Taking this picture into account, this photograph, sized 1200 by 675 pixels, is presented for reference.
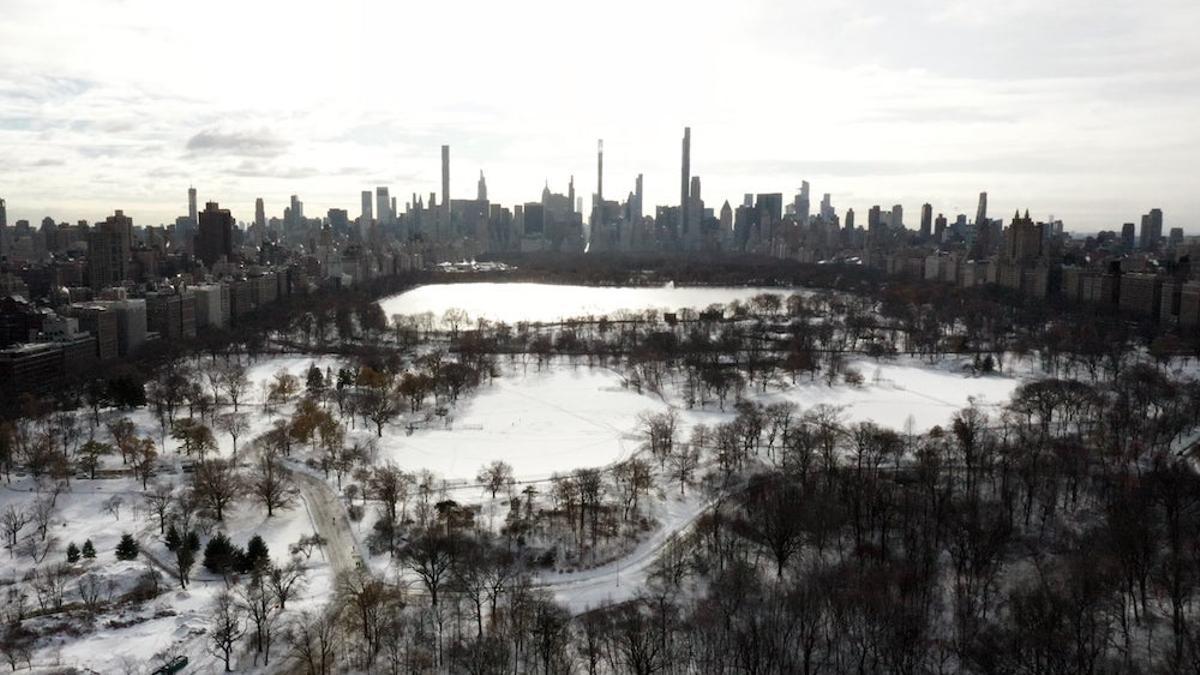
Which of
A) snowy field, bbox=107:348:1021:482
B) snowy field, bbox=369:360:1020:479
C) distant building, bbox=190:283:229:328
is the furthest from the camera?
distant building, bbox=190:283:229:328

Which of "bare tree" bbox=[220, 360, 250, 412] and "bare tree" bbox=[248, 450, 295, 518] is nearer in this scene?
"bare tree" bbox=[248, 450, 295, 518]

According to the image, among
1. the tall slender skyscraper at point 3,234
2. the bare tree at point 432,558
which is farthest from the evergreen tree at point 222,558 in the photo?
the tall slender skyscraper at point 3,234

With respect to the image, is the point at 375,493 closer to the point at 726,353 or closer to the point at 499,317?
the point at 726,353

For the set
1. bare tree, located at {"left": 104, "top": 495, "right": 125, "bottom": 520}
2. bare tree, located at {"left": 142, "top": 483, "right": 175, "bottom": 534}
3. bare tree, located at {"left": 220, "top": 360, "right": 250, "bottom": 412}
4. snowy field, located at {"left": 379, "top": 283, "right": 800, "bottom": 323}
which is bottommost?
bare tree, located at {"left": 104, "top": 495, "right": 125, "bottom": 520}

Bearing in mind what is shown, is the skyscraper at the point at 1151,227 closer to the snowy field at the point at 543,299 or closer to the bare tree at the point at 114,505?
the snowy field at the point at 543,299

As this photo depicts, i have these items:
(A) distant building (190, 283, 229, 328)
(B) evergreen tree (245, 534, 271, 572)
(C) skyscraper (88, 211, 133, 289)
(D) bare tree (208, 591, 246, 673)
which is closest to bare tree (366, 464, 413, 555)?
(B) evergreen tree (245, 534, 271, 572)

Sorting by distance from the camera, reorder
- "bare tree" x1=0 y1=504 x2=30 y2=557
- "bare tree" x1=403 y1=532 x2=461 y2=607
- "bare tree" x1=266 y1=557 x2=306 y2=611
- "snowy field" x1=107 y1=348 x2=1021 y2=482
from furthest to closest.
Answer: "snowy field" x1=107 y1=348 x2=1021 y2=482
"bare tree" x1=0 y1=504 x2=30 y2=557
"bare tree" x1=403 y1=532 x2=461 y2=607
"bare tree" x1=266 y1=557 x2=306 y2=611

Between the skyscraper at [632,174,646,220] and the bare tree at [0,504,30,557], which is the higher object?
the skyscraper at [632,174,646,220]

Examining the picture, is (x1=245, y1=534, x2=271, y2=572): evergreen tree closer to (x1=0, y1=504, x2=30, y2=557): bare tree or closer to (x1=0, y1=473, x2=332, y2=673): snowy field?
(x1=0, y1=473, x2=332, y2=673): snowy field

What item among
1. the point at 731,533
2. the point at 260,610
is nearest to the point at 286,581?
the point at 260,610

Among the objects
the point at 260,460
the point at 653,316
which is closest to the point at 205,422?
the point at 260,460
